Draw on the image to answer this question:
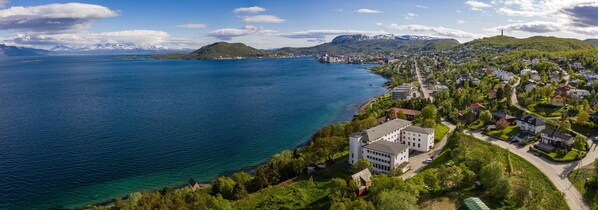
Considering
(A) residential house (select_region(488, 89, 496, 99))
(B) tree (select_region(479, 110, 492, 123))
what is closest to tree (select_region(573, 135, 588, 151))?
(B) tree (select_region(479, 110, 492, 123))

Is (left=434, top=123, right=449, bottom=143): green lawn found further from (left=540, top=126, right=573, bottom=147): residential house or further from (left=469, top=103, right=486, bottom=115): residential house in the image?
(left=540, top=126, right=573, bottom=147): residential house

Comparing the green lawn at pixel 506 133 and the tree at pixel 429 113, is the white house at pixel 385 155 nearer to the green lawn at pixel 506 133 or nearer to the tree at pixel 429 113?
the green lawn at pixel 506 133

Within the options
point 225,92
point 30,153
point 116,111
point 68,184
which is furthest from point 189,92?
point 68,184

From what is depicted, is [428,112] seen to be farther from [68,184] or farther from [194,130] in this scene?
[68,184]

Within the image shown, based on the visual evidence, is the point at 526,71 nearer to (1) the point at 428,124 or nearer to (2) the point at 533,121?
(2) the point at 533,121

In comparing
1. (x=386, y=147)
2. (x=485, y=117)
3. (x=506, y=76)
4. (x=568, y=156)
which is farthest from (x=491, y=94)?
(x=386, y=147)

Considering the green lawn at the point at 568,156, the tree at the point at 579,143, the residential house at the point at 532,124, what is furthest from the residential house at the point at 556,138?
the residential house at the point at 532,124
